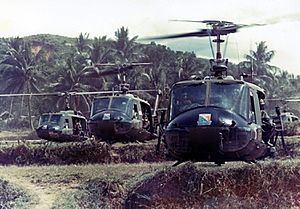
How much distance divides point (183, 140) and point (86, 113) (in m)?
28.2

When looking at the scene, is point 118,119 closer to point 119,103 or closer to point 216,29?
point 119,103

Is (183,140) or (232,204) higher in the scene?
(183,140)

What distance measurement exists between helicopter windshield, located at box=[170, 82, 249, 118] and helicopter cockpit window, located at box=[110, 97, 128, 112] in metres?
7.69

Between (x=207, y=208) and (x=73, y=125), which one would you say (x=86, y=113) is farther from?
(x=207, y=208)

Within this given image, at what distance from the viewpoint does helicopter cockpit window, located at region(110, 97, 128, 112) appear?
1733 cm

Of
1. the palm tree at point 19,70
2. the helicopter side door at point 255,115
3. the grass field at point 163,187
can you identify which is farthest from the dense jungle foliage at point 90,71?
the helicopter side door at point 255,115

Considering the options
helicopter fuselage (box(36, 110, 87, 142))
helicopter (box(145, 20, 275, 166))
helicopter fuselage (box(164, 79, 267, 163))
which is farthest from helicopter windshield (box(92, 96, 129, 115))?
helicopter fuselage (box(164, 79, 267, 163))

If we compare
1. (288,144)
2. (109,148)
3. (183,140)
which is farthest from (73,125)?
(183,140)

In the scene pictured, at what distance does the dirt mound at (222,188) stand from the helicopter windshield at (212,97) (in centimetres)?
105

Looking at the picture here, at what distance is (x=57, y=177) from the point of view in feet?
37.8

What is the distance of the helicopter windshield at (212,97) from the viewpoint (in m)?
9.32

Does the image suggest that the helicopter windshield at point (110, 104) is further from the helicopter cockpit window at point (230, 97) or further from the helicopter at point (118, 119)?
the helicopter cockpit window at point (230, 97)

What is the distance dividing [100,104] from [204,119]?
898 centimetres

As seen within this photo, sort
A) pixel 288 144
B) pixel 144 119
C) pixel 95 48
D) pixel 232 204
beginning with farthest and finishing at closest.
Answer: pixel 95 48
pixel 144 119
pixel 288 144
pixel 232 204
